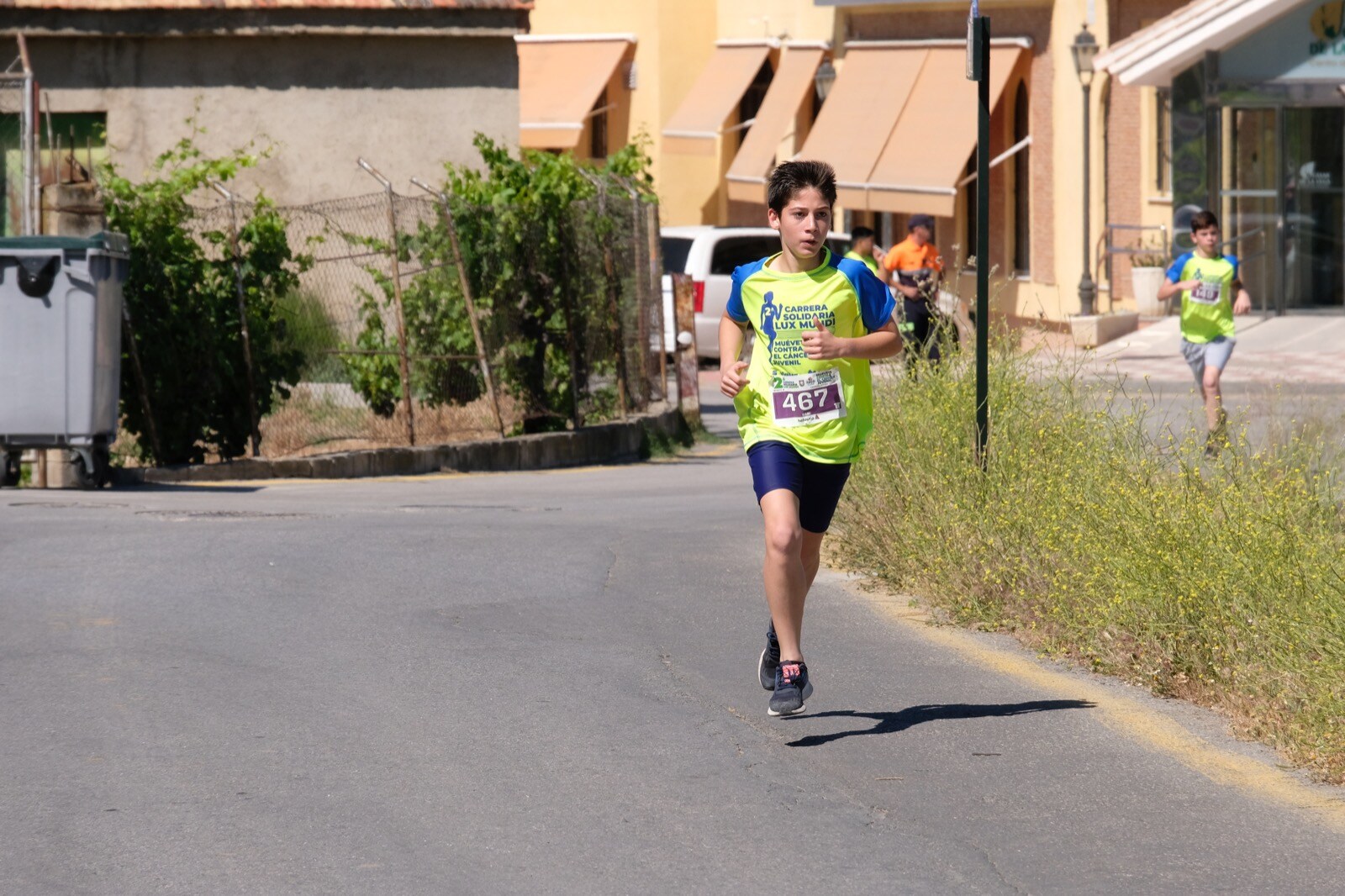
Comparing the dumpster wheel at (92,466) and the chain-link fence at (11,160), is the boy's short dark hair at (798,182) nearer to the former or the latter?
the dumpster wheel at (92,466)

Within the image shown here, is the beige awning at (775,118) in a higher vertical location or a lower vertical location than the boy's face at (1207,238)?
higher

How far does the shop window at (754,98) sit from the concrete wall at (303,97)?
681 inches

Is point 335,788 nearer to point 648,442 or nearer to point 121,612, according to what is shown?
point 121,612

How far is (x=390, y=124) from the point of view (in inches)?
844

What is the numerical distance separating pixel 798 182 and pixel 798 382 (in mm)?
652

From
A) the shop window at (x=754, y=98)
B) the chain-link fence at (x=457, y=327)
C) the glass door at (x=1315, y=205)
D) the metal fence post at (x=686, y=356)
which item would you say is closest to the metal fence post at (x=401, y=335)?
the chain-link fence at (x=457, y=327)

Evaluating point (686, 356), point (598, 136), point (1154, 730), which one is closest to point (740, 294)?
point (1154, 730)

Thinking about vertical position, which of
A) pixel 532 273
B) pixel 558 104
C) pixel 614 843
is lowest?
pixel 614 843

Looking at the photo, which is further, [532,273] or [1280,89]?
[1280,89]

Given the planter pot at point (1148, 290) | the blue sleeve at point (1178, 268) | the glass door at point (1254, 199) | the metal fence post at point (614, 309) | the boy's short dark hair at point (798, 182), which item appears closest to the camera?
the boy's short dark hair at point (798, 182)

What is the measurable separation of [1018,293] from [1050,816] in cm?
2817

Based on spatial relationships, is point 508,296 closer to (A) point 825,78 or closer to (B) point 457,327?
(B) point 457,327

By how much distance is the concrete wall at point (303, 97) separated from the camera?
68.6 ft

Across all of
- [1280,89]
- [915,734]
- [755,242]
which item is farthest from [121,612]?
[1280,89]
